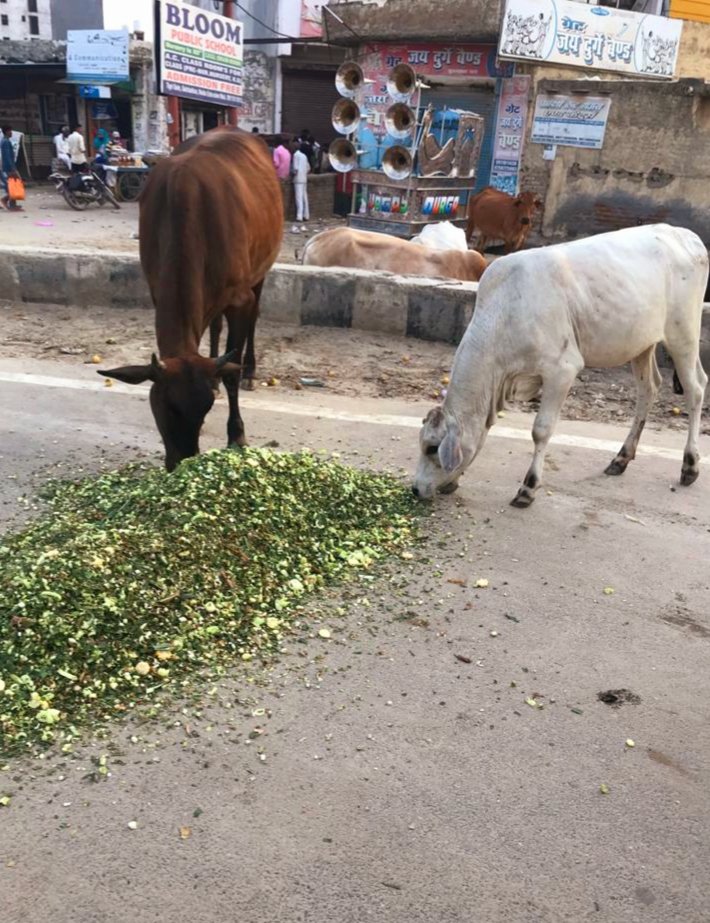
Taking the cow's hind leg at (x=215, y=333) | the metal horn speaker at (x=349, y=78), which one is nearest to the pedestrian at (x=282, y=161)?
the metal horn speaker at (x=349, y=78)

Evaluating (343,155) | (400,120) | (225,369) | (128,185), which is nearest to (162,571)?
(225,369)

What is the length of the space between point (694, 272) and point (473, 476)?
181cm

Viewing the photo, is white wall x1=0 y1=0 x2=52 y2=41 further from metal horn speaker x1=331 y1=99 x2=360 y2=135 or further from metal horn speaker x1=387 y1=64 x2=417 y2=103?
metal horn speaker x1=387 y1=64 x2=417 y2=103

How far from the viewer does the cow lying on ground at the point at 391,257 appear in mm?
8742

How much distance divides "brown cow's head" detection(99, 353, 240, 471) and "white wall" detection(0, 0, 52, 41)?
5924cm

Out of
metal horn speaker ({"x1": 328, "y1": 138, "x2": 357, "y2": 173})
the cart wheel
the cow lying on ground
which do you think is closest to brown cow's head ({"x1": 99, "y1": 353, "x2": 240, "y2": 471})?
the cow lying on ground

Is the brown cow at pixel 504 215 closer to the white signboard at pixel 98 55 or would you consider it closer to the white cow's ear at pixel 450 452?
the white cow's ear at pixel 450 452

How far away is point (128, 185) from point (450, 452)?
1811 cm

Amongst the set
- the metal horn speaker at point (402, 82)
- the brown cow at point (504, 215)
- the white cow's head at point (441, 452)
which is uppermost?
the metal horn speaker at point (402, 82)

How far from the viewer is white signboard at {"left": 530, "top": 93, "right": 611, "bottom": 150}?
13.5 metres

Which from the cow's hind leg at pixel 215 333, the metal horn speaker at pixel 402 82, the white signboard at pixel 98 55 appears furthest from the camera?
the white signboard at pixel 98 55

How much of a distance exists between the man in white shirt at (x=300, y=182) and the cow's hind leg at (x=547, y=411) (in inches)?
551

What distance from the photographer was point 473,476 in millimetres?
4953

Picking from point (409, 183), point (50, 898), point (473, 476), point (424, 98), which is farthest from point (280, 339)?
point (424, 98)
